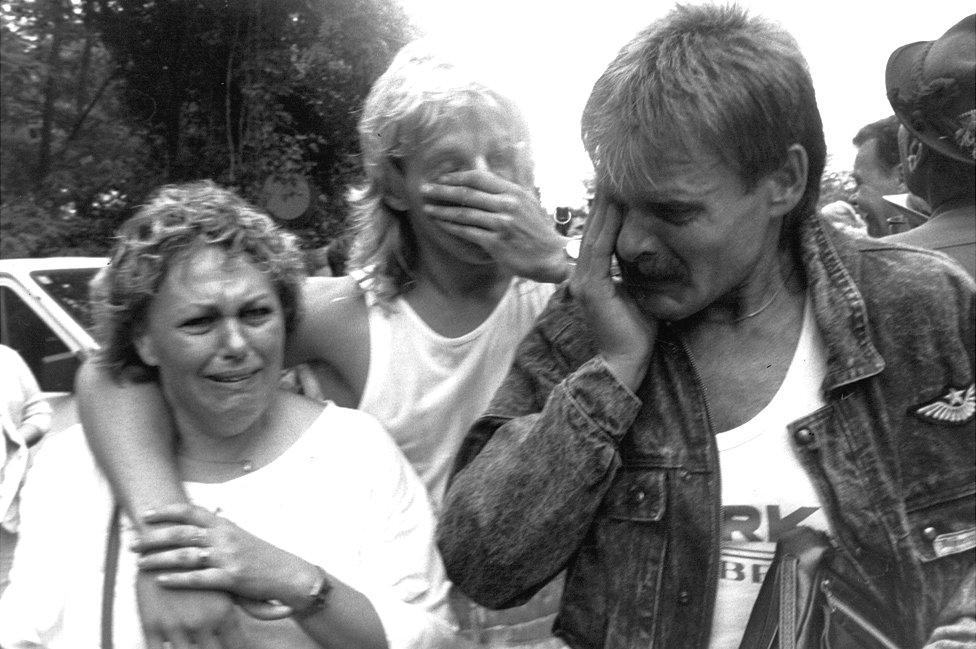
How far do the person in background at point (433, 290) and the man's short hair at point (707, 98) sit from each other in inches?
Result: 14.3

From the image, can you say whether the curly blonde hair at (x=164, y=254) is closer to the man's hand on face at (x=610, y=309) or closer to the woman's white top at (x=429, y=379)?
the woman's white top at (x=429, y=379)

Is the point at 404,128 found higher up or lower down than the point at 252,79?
higher up

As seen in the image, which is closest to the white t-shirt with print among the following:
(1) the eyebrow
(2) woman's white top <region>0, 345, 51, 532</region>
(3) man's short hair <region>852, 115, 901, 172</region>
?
(1) the eyebrow

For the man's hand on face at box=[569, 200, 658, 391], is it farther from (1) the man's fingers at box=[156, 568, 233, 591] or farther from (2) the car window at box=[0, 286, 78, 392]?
(2) the car window at box=[0, 286, 78, 392]

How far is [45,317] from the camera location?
15.9ft

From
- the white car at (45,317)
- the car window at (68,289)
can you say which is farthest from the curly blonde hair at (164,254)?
the car window at (68,289)

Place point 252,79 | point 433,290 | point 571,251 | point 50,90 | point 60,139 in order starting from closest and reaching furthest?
point 571,251 < point 433,290 < point 252,79 < point 50,90 < point 60,139

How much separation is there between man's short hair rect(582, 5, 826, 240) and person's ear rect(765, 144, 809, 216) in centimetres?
2

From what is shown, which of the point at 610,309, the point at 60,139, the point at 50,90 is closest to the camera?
the point at 610,309

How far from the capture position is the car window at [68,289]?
493 cm

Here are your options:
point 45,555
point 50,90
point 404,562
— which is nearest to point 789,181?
point 404,562

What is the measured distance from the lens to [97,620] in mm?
1597

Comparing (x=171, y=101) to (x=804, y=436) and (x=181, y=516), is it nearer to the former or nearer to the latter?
(x=181, y=516)

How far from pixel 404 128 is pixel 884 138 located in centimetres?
216
